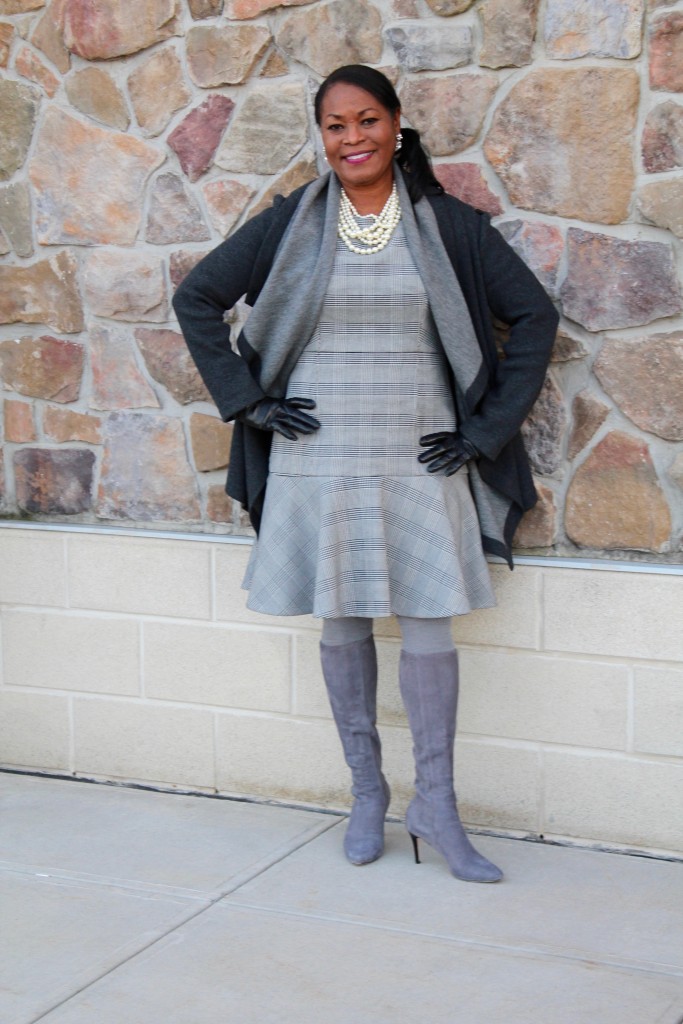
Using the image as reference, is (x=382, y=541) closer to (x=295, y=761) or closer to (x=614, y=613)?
(x=614, y=613)

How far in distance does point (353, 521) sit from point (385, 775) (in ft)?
2.48

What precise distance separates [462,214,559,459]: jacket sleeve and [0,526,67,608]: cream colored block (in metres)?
1.24

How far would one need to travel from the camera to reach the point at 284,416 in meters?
2.75

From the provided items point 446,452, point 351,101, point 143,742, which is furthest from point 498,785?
point 351,101

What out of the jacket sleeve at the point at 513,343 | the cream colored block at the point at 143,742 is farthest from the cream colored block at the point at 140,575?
the jacket sleeve at the point at 513,343

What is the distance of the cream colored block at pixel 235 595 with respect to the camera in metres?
3.20

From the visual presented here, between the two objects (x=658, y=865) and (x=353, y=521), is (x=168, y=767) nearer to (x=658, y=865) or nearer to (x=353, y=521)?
(x=353, y=521)

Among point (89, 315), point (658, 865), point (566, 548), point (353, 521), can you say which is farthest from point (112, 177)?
point (658, 865)

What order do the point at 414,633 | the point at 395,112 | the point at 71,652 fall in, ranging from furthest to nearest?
the point at 71,652
the point at 414,633
the point at 395,112

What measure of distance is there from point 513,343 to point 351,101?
58 cm

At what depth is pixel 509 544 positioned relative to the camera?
9.41 feet

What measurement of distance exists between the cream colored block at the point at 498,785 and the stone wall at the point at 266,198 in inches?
19.0

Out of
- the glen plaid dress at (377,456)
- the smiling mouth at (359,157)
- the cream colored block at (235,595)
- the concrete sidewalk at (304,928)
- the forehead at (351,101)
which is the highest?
the forehead at (351,101)

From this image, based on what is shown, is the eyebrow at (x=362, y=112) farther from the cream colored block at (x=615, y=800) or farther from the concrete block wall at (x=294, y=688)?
the cream colored block at (x=615, y=800)
